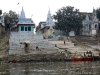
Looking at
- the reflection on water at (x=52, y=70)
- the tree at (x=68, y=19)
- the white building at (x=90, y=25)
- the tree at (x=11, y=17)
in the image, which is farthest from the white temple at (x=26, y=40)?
the white building at (x=90, y=25)

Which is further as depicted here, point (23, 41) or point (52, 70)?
point (23, 41)

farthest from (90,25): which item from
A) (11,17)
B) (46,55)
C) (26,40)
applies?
(46,55)

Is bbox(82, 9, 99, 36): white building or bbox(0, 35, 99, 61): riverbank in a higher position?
bbox(82, 9, 99, 36): white building

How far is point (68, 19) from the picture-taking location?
73.8 metres

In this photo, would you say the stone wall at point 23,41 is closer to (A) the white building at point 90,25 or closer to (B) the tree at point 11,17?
(A) the white building at point 90,25

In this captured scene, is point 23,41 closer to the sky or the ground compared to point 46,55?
closer to the sky

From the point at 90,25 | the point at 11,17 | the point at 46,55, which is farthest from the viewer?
the point at 11,17

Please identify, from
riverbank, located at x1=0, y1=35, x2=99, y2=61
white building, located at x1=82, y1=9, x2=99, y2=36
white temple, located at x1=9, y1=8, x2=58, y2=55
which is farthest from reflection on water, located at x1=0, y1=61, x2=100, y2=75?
white building, located at x1=82, y1=9, x2=99, y2=36

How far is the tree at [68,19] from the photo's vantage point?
73.2 m

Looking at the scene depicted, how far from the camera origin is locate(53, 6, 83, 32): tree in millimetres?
73150

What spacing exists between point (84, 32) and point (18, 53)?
128ft

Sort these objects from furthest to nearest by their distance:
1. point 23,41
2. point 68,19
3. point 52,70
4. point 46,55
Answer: point 68,19 → point 23,41 → point 46,55 → point 52,70

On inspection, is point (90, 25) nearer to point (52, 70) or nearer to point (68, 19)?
point (68, 19)

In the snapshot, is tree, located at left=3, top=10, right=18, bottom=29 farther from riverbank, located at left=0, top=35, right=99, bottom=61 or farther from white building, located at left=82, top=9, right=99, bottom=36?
riverbank, located at left=0, top=35, right=99, bottom=61
